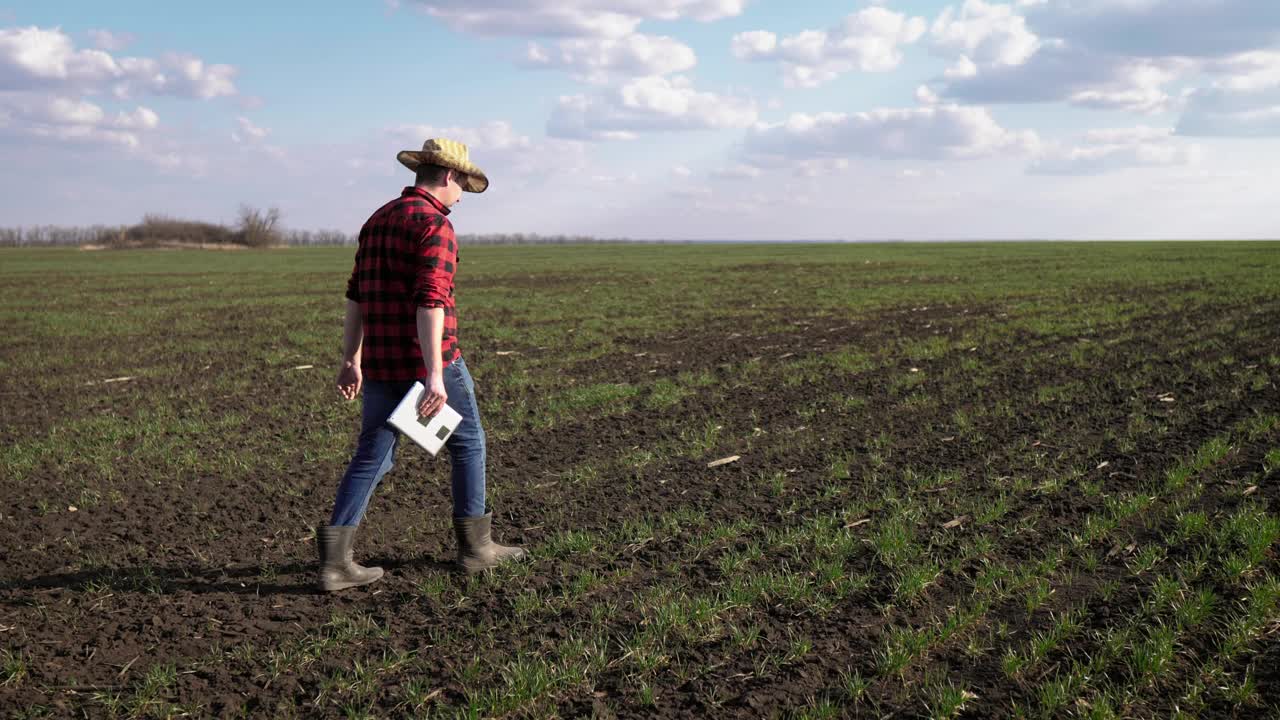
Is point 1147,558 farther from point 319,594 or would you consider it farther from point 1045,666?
point 319,594

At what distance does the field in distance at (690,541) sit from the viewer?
4.12m

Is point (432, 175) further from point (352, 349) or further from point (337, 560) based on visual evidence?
point (337, 560)

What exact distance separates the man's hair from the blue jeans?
0.97 metres

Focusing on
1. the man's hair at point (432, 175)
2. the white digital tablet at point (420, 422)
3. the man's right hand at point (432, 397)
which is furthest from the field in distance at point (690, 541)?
the man's hair at point (432, 175)

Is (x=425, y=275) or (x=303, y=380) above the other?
(x=425, y=275)

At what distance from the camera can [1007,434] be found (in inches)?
342

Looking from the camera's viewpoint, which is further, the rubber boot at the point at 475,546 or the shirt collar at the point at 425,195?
the rubber boot at the point at 475,546

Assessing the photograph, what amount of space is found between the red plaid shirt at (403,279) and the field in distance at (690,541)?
1413mm

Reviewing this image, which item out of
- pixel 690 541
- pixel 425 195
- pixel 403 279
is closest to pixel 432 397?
pixel 403 279

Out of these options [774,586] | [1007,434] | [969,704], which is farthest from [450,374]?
[1007,434]

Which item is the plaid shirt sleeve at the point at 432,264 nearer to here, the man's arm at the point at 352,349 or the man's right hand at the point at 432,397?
the man's right hand at the point at 432,397

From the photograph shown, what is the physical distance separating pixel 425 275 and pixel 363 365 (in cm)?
76

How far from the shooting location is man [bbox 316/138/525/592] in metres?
4.54

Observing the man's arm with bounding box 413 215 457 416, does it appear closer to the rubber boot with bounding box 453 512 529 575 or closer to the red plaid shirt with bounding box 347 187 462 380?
the red plaid shirt with bounding box 347 187 462 380
